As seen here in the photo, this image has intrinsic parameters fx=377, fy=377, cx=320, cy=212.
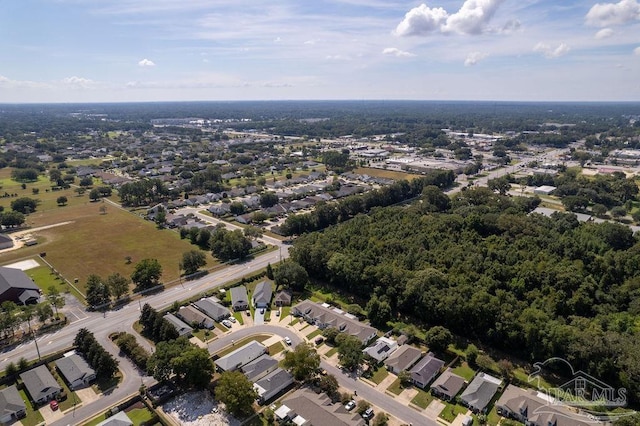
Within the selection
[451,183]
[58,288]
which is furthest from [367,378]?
[451,183]


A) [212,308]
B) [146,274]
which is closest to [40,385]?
[212,308]

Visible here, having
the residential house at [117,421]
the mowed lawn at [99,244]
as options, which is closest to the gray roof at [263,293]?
the mowed lawn at [99,244]

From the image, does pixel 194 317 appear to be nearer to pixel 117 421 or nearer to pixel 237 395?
pixel 117 421

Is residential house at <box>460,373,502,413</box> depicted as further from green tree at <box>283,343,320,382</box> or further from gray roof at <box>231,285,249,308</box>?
gray roof at <box>231,285,249,308</box>

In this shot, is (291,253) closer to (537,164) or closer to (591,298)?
(591,298)

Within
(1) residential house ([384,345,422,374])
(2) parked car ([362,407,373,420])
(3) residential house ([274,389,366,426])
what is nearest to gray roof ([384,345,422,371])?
(1) residential house ([384,345,422,374])

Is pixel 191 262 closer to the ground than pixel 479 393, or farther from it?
farther from it
